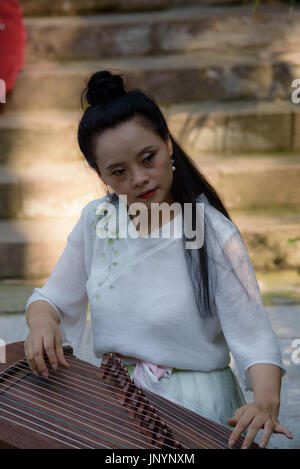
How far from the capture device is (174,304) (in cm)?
148

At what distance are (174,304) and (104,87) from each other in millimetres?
633

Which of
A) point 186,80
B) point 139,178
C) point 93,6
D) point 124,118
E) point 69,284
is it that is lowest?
point 69,284

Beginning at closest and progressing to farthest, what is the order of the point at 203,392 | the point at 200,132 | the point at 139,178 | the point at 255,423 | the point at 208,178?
the point at 255,423 < the point at 139,178 < the point at 203,392 < the point at 208,178 < the point at 200,132

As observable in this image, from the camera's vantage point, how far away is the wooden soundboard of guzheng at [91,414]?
1143mm

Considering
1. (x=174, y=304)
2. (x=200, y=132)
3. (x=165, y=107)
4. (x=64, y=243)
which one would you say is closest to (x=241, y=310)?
(x=174, y=304)

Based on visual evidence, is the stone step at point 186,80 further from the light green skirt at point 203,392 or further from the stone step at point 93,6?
the light green skirt at point 203,392

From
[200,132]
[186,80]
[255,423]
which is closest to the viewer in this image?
[255,423]

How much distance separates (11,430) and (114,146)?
0.74 meters

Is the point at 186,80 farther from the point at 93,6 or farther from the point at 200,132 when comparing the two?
the point at 93,6

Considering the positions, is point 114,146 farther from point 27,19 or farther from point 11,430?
point 27,19

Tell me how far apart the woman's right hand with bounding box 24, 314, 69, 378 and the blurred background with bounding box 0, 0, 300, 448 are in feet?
4.33

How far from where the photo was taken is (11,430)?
3.75ft

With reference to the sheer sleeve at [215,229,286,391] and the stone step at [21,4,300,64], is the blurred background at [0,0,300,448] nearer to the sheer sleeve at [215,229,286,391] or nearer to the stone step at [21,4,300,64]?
the stone step at [21,4,300,64]
